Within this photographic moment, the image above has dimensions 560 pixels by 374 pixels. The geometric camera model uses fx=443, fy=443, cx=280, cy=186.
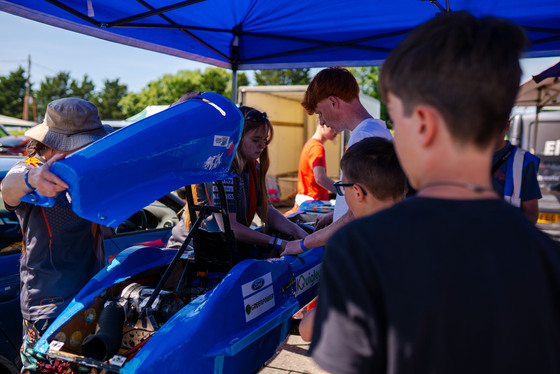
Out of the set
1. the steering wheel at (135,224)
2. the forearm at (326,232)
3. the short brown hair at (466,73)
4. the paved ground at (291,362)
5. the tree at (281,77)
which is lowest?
the paved ground at (291,362)

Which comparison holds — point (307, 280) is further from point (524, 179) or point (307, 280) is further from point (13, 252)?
point (13, 252)

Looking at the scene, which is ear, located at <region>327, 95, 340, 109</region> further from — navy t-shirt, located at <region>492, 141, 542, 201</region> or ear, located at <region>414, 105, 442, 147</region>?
ear, located at <region>414, 105, 442, 147</region>

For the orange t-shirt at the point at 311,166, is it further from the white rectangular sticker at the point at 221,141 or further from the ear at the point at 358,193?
the ear at the point at 358,193

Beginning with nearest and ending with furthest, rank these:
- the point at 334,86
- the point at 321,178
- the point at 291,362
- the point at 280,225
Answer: the point at 334,86
the point at 280,225
the point at 291,362
the point at 321,178

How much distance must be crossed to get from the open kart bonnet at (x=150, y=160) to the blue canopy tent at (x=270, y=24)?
194 centimetres

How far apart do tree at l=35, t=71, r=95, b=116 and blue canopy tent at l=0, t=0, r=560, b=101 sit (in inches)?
2930

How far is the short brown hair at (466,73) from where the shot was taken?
2.70 feet

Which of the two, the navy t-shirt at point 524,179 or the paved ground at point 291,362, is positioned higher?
the navy t-shirt at point 524,179

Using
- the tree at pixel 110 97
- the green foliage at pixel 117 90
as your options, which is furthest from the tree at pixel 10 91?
the tree at pixel 110 97

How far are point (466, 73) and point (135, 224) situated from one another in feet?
11.9

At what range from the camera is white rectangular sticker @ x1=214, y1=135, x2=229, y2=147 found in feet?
7.51

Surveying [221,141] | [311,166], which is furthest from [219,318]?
[311,166]

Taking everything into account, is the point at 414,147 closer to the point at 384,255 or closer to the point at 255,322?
the point at 384,255

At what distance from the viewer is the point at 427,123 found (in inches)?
33.5
